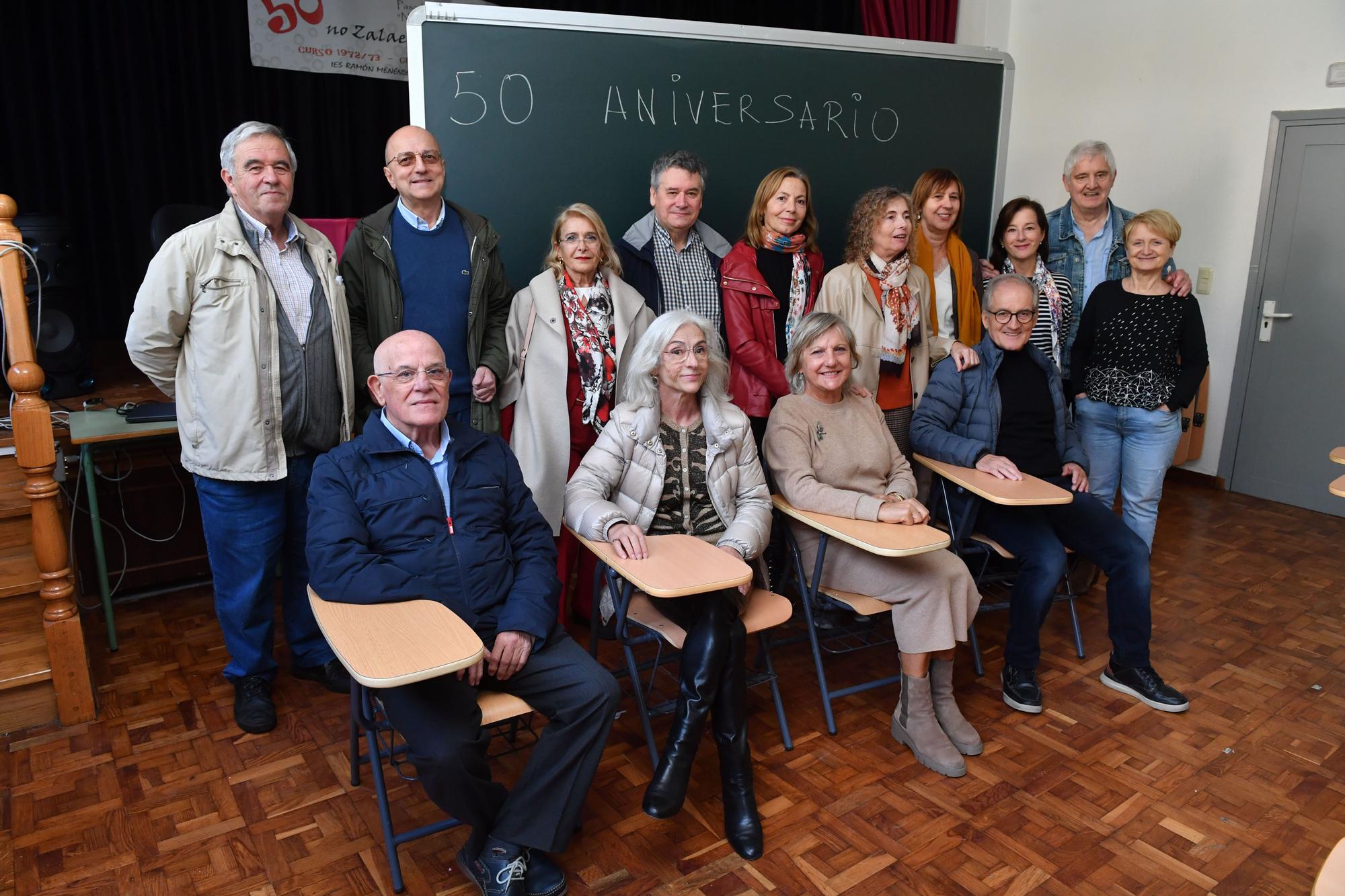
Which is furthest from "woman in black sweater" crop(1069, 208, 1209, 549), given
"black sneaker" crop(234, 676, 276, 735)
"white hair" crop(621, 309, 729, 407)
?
"black sneaker" crop(234, 676, 276, 735)

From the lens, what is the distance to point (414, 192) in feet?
9.03

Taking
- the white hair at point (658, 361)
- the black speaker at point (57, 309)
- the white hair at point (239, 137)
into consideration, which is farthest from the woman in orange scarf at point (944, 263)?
the black speaker at point (57, 309)

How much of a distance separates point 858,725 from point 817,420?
3.01ft

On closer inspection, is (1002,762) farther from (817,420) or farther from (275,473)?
(275,473)

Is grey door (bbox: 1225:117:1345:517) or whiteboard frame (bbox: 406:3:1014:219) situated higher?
whiteboard frame (bbox: 406:3:1014:219)

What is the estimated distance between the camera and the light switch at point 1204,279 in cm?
536

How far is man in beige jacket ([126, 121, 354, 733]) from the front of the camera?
2482 mm

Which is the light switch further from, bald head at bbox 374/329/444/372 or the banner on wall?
the banner on wall

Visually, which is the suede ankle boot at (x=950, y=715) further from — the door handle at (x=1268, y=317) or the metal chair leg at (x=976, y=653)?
the door handle at (x=1268, y=317)

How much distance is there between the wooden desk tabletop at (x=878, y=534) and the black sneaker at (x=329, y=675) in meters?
1.47

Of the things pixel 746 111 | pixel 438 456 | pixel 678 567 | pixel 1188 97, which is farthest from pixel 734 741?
pixel 1188 97

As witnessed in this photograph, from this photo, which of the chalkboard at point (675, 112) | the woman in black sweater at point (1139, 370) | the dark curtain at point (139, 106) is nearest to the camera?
the chalkboard at point (675, 112)

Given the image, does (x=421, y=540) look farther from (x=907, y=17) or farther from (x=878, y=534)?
(x=907, y=17)

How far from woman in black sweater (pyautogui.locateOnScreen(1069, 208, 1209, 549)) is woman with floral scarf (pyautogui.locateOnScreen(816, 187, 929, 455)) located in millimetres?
669
